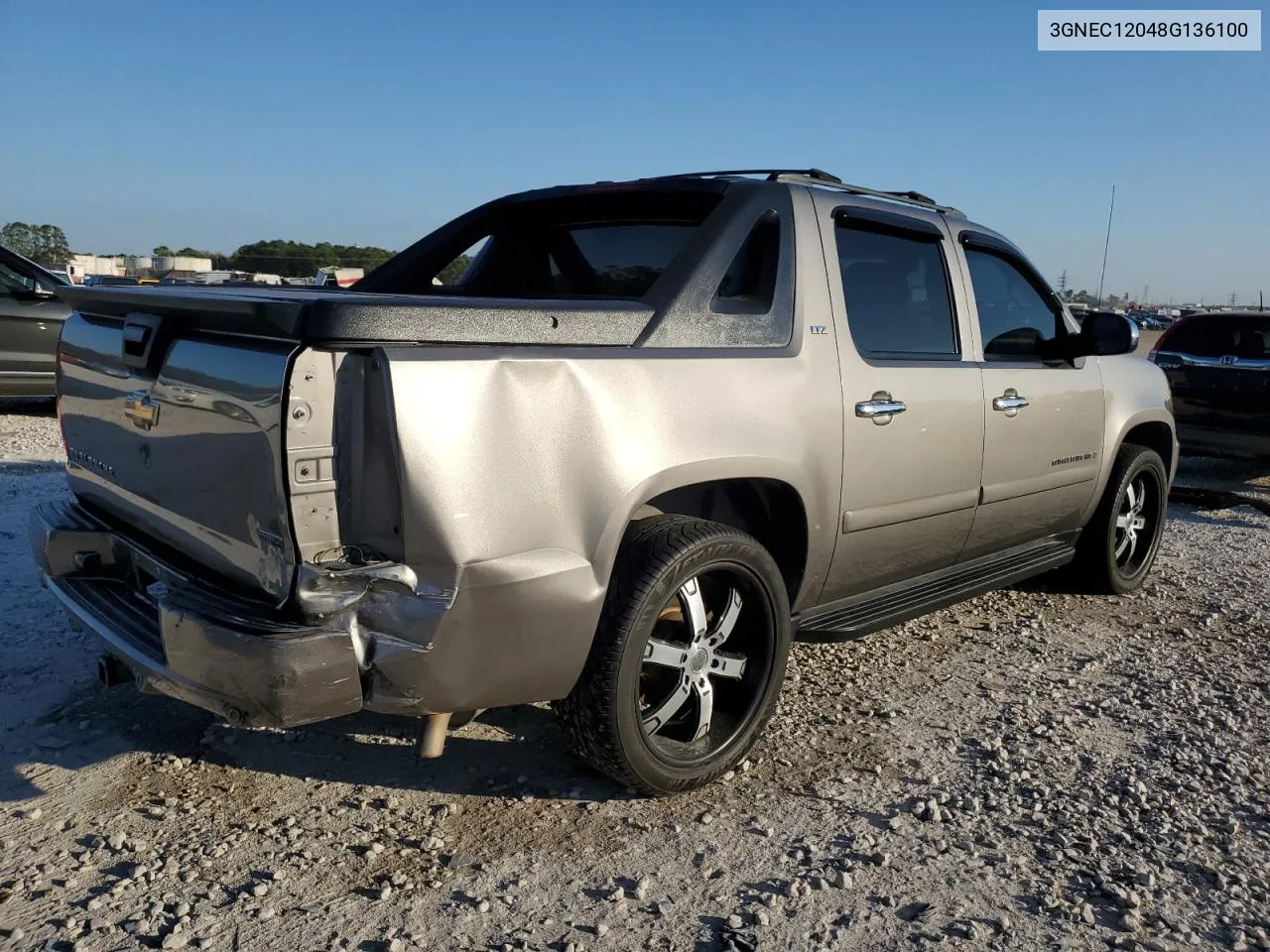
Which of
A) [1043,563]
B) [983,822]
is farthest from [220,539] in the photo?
[1043,563]

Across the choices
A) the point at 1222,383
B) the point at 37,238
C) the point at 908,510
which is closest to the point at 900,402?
the point at 908,510

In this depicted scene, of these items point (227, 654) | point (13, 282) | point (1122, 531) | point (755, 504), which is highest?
point (13, 282)

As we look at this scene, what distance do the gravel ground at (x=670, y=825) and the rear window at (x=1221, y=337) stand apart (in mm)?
5701

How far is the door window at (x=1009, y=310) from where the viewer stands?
433cm

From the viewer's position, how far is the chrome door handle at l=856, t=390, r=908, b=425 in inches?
136

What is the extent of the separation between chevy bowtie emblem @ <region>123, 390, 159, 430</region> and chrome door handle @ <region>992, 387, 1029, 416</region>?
3.07 m

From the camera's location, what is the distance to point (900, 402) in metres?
3.62

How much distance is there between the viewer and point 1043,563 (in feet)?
15.7

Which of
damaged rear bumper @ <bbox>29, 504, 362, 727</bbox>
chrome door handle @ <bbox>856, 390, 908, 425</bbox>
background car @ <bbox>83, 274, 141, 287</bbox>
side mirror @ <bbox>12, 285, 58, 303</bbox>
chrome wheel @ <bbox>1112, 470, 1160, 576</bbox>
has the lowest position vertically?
chrome wheel @ <bbox>1112, 470, 1160, 576</bbox>

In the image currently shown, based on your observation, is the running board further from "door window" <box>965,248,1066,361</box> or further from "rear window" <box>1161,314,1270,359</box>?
"rear window" <box>1161,314,1270,359</box>

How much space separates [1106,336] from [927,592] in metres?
1.59

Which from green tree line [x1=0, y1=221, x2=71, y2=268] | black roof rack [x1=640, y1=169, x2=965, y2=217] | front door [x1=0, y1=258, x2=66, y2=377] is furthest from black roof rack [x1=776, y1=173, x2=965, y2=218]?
green tree line [x1=0, y1=221, x2=71, y2=268]

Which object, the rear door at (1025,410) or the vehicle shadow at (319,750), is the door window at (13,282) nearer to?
the vehicle shadow at (319,750)

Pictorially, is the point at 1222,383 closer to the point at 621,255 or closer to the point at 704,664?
the point at 621,255
